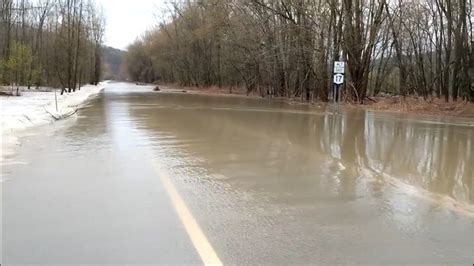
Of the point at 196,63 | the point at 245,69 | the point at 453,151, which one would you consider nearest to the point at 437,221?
the point at 453,151

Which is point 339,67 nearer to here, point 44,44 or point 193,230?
point 193,230

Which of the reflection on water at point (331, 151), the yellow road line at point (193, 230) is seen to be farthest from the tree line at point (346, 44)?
the yellow road line at point (193, 230)

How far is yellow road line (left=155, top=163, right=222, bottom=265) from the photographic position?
186 inches

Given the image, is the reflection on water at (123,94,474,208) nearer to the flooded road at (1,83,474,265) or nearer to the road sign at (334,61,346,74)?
the flooded road at (1,83,474,265)

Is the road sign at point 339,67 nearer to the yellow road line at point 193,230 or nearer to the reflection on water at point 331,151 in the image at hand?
the reflection on water at point 331,151

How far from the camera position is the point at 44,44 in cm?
6812

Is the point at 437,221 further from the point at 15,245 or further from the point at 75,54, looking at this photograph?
the point at 75,54

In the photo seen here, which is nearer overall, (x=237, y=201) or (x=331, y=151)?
(x=237, y=201)

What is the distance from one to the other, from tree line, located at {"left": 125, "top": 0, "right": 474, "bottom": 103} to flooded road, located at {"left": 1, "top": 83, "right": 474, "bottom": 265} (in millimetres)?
21042

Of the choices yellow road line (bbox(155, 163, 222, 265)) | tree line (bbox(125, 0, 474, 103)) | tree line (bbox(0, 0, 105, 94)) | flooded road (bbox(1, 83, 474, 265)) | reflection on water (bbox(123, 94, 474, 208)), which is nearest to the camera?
yellow road line (bbox(155, 163, 222, 265))

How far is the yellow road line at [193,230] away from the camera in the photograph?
4.72 metres

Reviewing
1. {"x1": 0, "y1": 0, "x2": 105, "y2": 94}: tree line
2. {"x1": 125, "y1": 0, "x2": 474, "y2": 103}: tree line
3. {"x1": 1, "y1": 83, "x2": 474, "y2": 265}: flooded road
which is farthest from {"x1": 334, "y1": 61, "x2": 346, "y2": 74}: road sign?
{"x1": 0, "y1": 0, "x2": 105, "y2": 94}: tree line

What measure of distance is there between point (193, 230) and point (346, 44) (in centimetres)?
2944

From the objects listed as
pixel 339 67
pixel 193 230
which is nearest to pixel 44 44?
pixel 339 67
